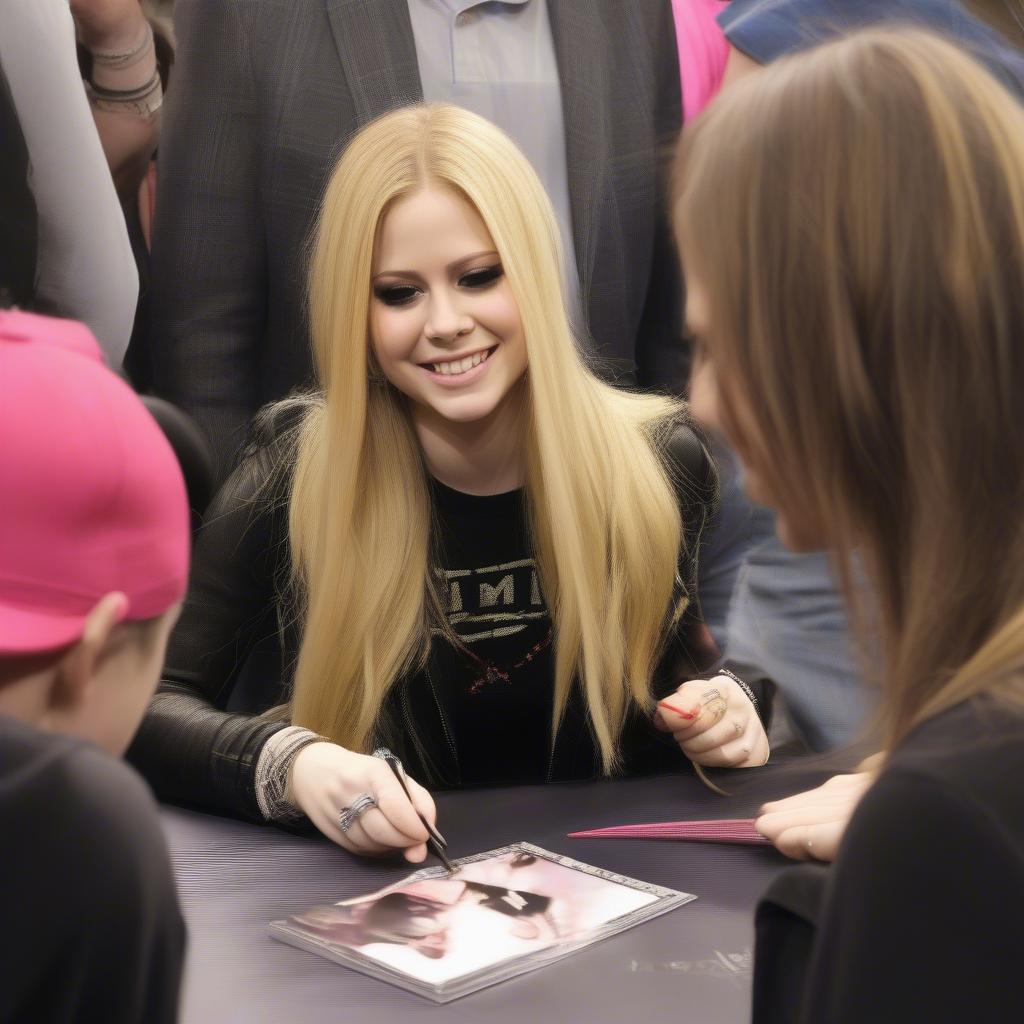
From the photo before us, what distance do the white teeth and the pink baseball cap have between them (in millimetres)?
1086

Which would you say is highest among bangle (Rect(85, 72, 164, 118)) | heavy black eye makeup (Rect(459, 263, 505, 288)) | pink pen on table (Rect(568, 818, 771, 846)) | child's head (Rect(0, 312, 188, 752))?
bangle (Rect(85, 72, 164, 118))

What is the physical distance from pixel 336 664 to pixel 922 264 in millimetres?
1196

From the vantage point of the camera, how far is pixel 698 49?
2.47m

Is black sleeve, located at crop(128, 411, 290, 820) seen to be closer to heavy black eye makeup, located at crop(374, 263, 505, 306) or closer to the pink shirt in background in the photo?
heavy black eye makeup, located at crop(374, 263, 505, 306)

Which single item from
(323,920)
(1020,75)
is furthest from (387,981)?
(1020,75)

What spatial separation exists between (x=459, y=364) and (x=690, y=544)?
17.5 inches

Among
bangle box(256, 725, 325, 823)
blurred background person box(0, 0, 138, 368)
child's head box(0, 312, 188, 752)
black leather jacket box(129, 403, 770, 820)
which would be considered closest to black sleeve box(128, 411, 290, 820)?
black leather jacket box(129, 403, 770, 820)

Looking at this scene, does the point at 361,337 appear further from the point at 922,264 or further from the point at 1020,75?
the point at 922,264

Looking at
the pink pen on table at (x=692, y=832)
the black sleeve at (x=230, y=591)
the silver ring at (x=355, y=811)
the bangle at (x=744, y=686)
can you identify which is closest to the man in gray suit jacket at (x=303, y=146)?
the black sleeve at (x=230, y=591)

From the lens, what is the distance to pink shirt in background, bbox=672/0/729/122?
2.46 m

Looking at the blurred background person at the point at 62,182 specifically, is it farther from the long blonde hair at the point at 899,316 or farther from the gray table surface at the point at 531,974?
the long blonde hair at the point at 899,316

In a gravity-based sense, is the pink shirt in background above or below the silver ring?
above

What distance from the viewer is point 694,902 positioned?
1243mm

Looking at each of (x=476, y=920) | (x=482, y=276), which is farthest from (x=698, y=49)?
(x=476, y=920)
